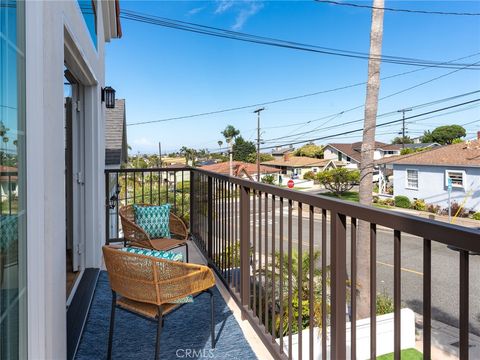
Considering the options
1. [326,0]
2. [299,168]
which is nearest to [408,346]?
[326,0]

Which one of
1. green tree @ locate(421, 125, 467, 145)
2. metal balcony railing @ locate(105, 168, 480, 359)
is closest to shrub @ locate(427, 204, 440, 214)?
metal balcony railing @ locate(105, 168, 480, 359)

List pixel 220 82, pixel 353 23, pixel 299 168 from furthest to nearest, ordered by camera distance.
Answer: pixel 299 168
pixel 220 82
pixel 353 23

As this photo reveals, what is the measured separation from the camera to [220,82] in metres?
33.4

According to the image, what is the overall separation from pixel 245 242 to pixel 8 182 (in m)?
1.51

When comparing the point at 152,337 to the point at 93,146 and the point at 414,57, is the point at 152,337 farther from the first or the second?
the point at 414,57

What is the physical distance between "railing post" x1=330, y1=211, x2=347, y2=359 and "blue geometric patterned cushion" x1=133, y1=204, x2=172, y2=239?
7.33 ft

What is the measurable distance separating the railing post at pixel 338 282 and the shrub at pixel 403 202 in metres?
20.8

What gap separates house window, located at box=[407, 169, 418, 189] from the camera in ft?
67.5

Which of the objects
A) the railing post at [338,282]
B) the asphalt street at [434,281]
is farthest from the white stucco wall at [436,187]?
the railing post at [338,282]

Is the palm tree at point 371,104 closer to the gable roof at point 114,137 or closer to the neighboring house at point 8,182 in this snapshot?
the gable roof at point 114,137

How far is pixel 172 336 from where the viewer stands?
2.23 meters

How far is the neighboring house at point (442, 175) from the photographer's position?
57.4ft

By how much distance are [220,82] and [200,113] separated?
11.3ft

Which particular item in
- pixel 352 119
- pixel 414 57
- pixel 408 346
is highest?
pixel 414 57
